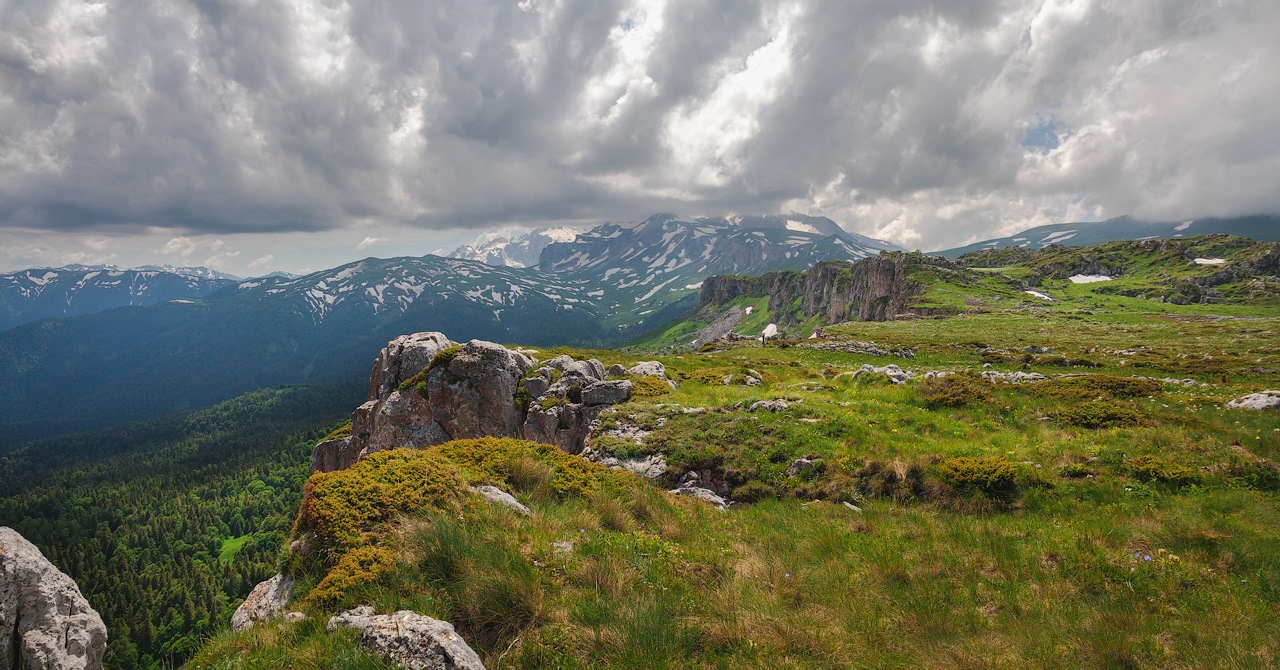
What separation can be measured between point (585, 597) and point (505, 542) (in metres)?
1.64

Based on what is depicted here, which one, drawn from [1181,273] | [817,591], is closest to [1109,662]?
[817,591]

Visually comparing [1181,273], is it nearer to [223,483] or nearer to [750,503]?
[750,503]

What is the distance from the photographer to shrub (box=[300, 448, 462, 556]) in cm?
724

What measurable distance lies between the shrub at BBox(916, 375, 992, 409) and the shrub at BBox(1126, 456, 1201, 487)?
6479mm

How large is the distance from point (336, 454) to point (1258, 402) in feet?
182

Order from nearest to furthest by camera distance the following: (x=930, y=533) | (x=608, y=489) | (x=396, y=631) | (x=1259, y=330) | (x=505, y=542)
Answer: (x=396, y=631), (x=505, y=542), (x=930, y=533), (x=608, y=489), (x=1259, y=330)

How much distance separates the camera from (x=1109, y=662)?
5.64 metres

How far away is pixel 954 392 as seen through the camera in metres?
19.2

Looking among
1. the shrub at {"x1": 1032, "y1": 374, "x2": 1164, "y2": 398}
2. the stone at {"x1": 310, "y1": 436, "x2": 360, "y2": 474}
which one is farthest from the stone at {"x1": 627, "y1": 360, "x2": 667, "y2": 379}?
the stone at {"x1": 310, "y1": 436, "x2": 360, "y2": 474}

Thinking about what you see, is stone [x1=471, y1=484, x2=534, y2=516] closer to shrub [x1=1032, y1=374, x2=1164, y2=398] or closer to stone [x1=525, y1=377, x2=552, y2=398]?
stone [x1=525, y1=377, x2=552, y2=398]

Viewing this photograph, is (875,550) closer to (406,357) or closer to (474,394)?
(474,394)

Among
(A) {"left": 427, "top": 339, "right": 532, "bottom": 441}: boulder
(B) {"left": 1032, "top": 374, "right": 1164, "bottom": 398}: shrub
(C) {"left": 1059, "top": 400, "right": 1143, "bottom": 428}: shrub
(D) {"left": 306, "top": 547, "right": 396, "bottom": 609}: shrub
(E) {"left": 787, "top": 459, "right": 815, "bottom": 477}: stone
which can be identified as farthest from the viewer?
(A) {"left": 427, "top": 339, "right": 532, "bottom": 441}: boulder

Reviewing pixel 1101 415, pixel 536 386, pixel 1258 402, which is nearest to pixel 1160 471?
pixel 1101 415

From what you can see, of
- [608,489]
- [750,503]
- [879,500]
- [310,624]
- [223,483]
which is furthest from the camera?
[223,483]
